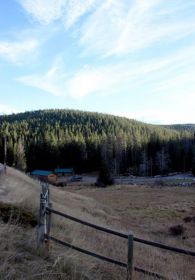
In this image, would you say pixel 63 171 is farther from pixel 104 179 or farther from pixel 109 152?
pixel 104 179

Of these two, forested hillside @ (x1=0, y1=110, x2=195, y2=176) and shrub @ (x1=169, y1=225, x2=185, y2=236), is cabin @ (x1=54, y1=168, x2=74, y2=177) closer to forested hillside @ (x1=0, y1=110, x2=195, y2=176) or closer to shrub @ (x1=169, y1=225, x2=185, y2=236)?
forested hillside @ (x1=0, y1=110, x2=195, y2=176)

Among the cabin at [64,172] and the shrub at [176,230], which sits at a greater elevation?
the shrub at [176,230]

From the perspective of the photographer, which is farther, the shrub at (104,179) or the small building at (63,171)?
the small building at (63,171)

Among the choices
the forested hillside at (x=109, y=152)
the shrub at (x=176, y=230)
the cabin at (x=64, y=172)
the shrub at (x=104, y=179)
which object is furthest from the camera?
the forested hillside at (x=109, y=152)

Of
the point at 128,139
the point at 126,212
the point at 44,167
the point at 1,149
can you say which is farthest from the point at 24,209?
the point at 128,139

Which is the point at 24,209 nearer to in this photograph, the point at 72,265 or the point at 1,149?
the point at 72,265

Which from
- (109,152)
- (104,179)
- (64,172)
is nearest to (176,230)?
(104,179)

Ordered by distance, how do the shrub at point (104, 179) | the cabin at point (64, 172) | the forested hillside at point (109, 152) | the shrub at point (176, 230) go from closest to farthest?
the shrub at point (176, 230), the shrub at point (104, 179), the cabin at point (64, 172), the forested hillside at point (109, 152)

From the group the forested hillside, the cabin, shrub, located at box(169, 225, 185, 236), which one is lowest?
the cabin

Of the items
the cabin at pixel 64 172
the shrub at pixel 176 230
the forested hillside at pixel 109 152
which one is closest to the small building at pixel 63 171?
the cabin at pixel 64 172

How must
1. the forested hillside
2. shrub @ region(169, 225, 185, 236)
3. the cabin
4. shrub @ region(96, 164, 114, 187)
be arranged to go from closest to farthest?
shrub @ region(169, 225, 185, 236), shrub @ region(96, 164, 114, 187), the cabin, the forested hillside

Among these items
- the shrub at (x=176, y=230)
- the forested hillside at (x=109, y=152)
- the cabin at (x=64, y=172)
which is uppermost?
the forested hillside at (x=109, y=152)

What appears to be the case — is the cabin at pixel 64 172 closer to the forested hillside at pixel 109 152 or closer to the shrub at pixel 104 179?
the forested hillside at pixel 109 152

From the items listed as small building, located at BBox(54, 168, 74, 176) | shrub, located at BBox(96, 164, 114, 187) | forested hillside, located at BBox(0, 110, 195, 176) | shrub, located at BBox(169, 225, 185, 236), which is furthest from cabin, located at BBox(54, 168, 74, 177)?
shrub, located at BBox(169, 225, 185, 236)
